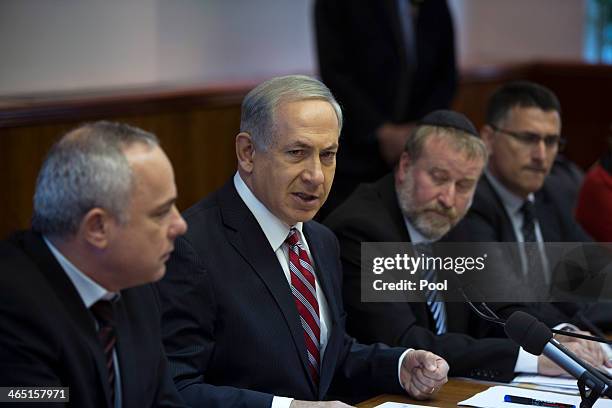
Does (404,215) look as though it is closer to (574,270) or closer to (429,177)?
(429,177)

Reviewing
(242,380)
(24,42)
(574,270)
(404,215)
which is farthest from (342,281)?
(24,42)

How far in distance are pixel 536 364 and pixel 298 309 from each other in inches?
31.1

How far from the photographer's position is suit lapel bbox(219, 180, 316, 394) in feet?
9.16

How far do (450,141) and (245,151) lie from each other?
0.85 meters

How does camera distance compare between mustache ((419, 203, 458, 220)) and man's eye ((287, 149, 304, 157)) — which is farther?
mustache ((419, 203, 458, 220))

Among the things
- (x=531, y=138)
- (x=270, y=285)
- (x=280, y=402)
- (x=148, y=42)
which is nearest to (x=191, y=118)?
(x=148, y=42)

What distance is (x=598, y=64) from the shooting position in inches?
313

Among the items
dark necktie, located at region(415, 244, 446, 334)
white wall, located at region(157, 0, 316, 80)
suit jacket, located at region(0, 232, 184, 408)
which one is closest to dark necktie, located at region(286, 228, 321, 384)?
Result: dark necktie, located at region(415, 244, 446, 334)

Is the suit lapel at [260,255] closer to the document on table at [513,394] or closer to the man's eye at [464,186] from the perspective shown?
the document on table at [513,394]

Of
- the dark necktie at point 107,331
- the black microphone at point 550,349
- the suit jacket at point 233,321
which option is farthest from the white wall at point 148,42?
the black microphone at point 550,349

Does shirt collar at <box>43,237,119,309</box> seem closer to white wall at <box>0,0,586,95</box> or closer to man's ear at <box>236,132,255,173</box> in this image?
man's ear at <box>236,132,255,173</box>

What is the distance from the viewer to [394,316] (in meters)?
3.24

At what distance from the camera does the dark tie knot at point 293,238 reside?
294 cm

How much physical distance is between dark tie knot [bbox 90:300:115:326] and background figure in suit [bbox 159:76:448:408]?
42 cm
